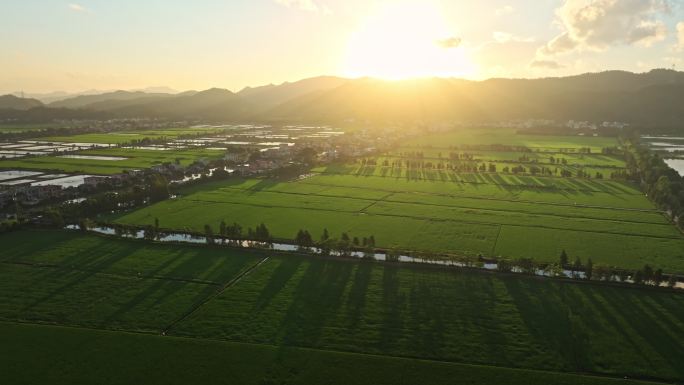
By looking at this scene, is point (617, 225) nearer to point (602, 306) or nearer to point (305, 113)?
point (602, 306)

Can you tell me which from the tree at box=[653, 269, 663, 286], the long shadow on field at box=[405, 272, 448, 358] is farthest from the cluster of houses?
the tree at box=[653, 269, 663, 286]

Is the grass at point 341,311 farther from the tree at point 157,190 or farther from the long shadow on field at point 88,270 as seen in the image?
the tree at point 157,190

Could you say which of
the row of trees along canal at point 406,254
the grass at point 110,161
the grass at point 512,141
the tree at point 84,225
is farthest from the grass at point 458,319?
the grass at point 512,141

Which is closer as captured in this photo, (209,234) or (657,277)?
(657,277)

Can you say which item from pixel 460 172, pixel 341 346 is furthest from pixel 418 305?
pixel 460 172

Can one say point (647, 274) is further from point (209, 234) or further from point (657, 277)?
point (209, 234)

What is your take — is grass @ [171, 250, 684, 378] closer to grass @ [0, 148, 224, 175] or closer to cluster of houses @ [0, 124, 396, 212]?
cluster of houses @ [0, 124, 396, 212]

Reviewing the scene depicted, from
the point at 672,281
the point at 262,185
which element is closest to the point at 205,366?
the point at 672,281
